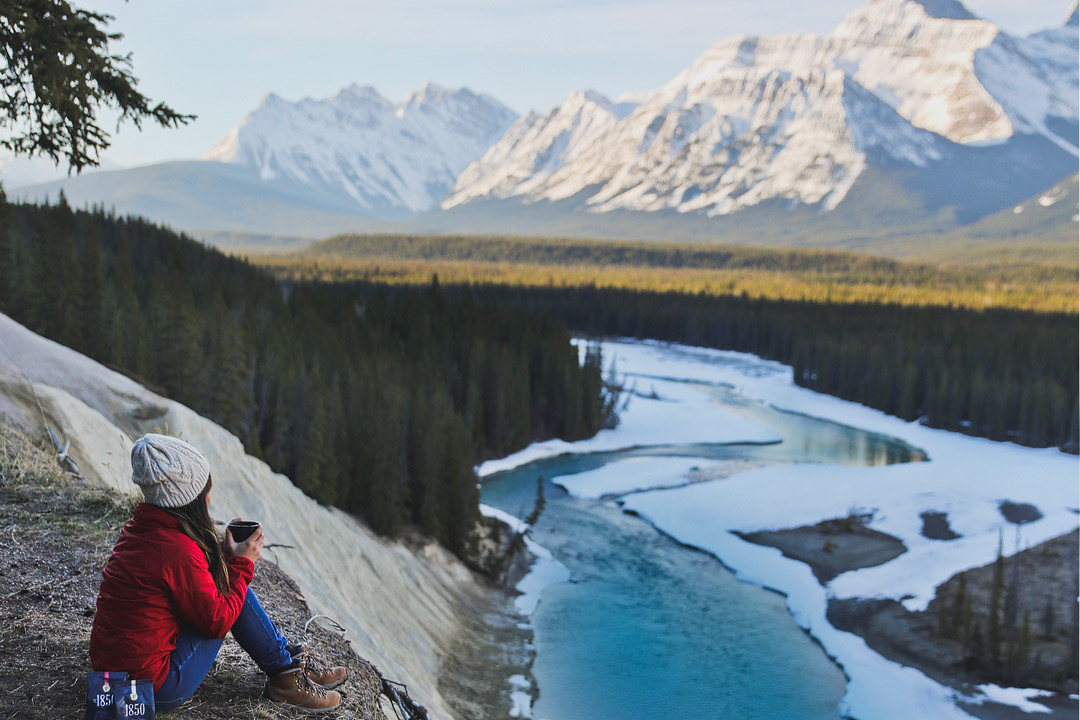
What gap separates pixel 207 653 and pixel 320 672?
1.81 meters

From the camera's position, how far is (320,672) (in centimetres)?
909

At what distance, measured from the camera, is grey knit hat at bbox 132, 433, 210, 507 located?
6.86 m

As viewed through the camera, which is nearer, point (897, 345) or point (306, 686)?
point (306, 686)

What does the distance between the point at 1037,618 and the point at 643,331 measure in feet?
370

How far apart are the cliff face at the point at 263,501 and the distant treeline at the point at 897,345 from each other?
198 ft

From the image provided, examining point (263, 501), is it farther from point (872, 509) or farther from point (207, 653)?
point (872, 509)

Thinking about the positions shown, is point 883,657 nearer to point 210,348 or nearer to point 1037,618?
point 1037,618

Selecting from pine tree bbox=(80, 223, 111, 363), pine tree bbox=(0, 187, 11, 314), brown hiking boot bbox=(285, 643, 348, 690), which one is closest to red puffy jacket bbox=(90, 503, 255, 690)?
brown hiking boot bbox=(285, 643, 348, 690)

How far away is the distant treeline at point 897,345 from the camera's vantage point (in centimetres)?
7606

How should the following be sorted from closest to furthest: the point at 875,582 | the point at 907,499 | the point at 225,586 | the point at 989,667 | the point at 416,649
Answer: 1. the point at 225,586
2. the point at 416,649
3. the point at 989,667
4. the point at 875,582
5. the point at 907,499

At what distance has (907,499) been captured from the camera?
46156 millimetres

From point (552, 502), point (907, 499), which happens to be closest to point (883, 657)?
point (907, 499)

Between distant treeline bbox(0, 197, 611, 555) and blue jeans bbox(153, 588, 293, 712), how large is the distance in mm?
25944

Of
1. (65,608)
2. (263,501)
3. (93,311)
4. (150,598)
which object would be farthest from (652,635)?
(93,311)
